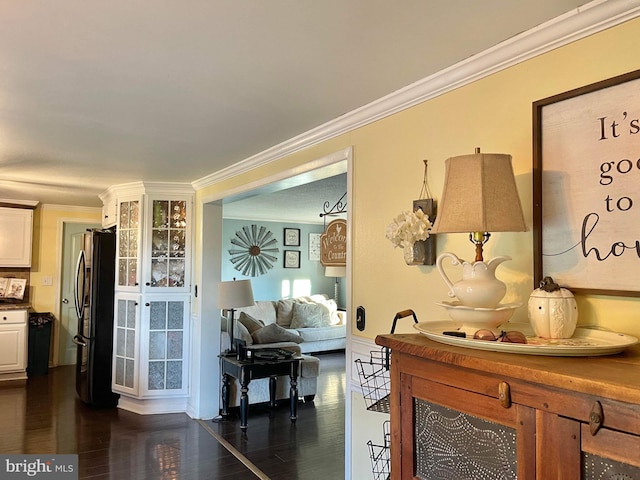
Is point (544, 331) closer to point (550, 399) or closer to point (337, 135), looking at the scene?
point (550, 399)

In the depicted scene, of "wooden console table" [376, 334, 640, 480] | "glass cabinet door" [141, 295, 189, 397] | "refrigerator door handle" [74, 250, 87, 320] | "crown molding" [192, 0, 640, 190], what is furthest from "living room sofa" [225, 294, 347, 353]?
"wooden console table" [376, 334, 640, 480]

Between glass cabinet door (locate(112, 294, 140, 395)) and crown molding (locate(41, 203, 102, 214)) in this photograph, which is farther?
crown molding (locate(41, 203, 102, 214))

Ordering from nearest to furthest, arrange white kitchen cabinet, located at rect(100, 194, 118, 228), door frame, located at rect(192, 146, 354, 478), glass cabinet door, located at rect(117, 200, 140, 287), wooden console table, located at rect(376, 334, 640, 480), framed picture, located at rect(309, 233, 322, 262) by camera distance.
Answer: wooden console table, located at rect(376, 334, 640, 480)
door frame, located at rect(192, 146, 354, 478)
glass cabinet door, located at rect(117, 200, 140, 287)
white kitchen cabinet, located at rect(100, 194, 118, 228)
framed picture, located at rect(309, 233, 322, 262)

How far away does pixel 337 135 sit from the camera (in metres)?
2.51

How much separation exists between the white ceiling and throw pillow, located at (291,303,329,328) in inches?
188

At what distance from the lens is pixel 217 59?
1.72 m

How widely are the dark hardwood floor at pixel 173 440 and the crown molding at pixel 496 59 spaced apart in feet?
7.66

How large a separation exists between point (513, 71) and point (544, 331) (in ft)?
2.99

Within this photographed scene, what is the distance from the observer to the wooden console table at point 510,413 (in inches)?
32.0

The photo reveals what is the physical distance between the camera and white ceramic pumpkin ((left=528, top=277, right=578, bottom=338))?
116 centimetres

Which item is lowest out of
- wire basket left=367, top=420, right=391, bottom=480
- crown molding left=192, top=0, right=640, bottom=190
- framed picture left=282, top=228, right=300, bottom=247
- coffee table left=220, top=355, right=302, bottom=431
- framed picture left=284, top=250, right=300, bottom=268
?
coffee table left=220, top=355, right=302, bottom=431

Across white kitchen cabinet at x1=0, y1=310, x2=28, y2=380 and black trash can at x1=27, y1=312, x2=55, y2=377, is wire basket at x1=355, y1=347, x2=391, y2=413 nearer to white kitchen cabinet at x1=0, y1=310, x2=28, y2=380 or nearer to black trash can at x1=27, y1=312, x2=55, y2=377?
white kitchen cabinet at x1=0, y1=310, x2=28, y2=380

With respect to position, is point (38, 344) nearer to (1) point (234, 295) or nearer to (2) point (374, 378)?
(1) point (234, 295)

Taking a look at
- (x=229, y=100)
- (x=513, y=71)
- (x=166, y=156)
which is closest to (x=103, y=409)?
(x=166, y=156)
